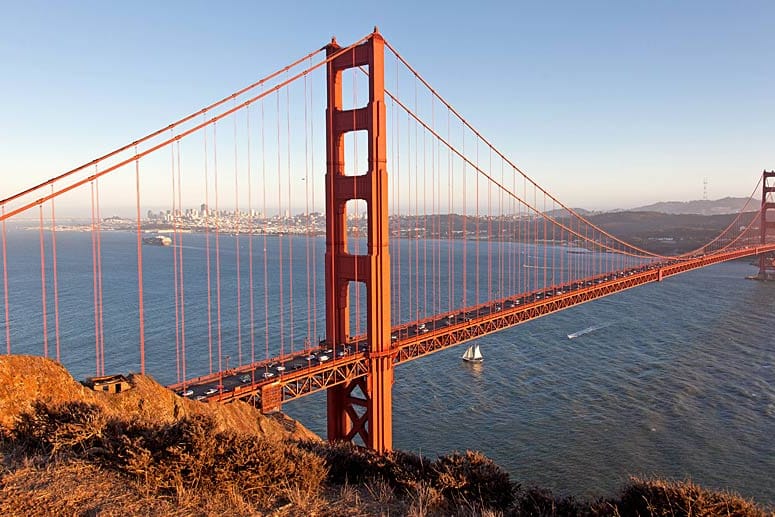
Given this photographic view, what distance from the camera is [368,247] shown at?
1841 cm

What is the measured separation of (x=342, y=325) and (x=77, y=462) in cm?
1341

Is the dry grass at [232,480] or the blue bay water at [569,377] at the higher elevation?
the dry grass at [232,480]

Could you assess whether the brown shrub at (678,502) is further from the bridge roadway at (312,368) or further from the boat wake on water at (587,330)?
the boat wake on water at (587,330)

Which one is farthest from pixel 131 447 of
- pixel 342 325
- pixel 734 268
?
pixel 734 268

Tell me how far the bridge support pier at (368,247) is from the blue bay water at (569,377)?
4965 mm

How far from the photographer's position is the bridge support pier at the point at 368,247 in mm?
17750

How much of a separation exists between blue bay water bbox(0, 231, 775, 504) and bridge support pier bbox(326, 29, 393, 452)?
16.3 feet

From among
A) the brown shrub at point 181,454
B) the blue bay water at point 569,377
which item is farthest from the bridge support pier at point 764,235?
the brown shrub at point 181,454

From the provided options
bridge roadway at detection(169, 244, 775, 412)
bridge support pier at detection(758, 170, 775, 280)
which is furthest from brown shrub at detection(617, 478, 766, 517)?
bridge support pier at detection(758, 170, 775, 280)

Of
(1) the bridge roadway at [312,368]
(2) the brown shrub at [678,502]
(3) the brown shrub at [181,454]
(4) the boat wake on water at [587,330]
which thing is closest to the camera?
(2) the brown shrub at [678,502]

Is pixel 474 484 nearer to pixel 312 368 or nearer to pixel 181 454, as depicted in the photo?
pixel 181 454

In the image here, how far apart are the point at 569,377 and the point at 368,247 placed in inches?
708

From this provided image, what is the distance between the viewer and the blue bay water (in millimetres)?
21031

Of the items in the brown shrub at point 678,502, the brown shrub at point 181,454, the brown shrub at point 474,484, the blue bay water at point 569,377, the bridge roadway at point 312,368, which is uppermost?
the brown shrub at point 181,454
